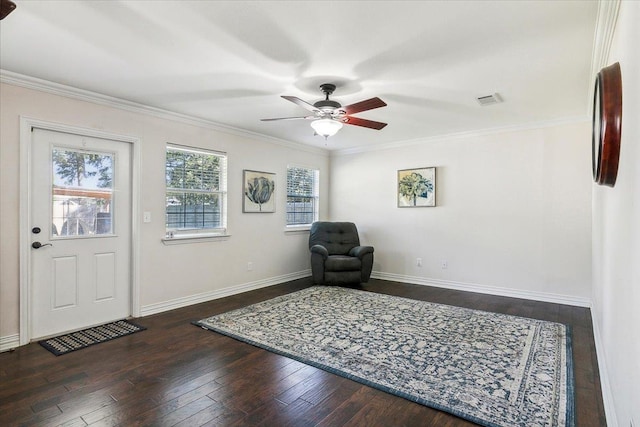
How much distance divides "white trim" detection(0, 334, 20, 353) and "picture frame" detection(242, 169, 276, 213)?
2800mm

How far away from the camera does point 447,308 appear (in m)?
4.11

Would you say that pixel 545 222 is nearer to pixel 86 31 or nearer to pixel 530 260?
pixel 530 260

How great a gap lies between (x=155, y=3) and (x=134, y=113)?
215 centimetres

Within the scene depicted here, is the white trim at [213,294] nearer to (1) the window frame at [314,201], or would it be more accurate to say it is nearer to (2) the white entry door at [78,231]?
(2) the white entry door at [78,231]

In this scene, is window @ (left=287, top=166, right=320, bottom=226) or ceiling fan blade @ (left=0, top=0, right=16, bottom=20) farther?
window @ (left=287, top=166, right=320, bottom=226)

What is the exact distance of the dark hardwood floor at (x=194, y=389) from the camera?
1991mm

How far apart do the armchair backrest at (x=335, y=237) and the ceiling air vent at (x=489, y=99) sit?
291cm

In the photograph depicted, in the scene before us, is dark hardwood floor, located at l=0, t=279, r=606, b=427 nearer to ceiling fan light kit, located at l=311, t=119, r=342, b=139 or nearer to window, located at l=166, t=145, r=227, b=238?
window, located at l=166, t=145, r=227, b=238

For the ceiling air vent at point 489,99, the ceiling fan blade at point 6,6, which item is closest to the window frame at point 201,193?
the ceiling fan blade at point 6,6

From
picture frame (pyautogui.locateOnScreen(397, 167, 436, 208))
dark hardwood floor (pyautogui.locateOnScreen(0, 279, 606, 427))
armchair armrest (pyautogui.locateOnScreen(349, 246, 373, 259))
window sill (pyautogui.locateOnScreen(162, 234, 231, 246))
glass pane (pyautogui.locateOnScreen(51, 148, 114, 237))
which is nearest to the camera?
dark hardwood floor (pyautogui.locateOnScreen(0, 279, 606, 427))

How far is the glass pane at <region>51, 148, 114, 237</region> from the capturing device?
10.9ft

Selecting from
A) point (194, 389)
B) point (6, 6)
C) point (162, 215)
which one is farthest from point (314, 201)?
point (6, 6)

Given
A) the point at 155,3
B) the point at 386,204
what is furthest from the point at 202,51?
the point at 386,204

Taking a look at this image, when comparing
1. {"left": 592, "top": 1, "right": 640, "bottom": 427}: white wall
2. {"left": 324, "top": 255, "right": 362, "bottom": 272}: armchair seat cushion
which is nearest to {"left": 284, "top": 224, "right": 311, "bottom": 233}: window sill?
{"left": 324, "top": 255, "right": 362, "bottom": 272}: armchair seat cushion
